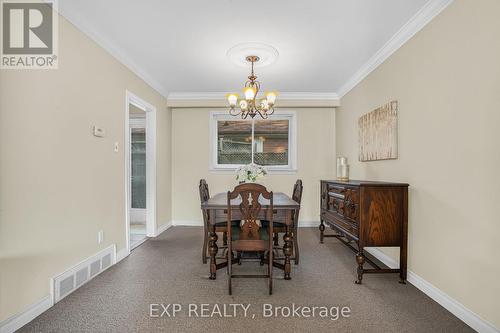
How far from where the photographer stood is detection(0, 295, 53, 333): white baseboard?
1729 millimetres

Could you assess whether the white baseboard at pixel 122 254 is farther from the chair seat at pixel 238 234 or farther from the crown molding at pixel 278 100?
the crown molding at pixel 278 100

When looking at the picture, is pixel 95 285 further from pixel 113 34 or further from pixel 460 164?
pixel 460 164

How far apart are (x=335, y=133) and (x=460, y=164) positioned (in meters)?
3.16

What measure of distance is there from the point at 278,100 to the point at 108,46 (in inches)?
114

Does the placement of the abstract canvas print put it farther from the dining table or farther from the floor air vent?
the floor air vent

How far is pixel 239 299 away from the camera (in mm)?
2223

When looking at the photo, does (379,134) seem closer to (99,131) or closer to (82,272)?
(99,131)

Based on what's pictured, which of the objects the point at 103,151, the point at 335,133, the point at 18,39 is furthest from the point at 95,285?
the point at 335,133

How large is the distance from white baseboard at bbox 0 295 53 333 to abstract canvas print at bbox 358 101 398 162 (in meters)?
3.47

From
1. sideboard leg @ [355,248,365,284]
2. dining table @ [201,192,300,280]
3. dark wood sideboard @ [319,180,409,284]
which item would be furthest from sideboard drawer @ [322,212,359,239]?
dining table @ [201,192,300,280]

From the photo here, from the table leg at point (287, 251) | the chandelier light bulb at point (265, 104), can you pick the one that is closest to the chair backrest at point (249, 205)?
the table leg at point (287, 251)

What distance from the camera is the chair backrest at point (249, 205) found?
2.25m

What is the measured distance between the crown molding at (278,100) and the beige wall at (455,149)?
1.99m

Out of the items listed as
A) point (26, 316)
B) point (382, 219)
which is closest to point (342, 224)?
point (382, 219)
